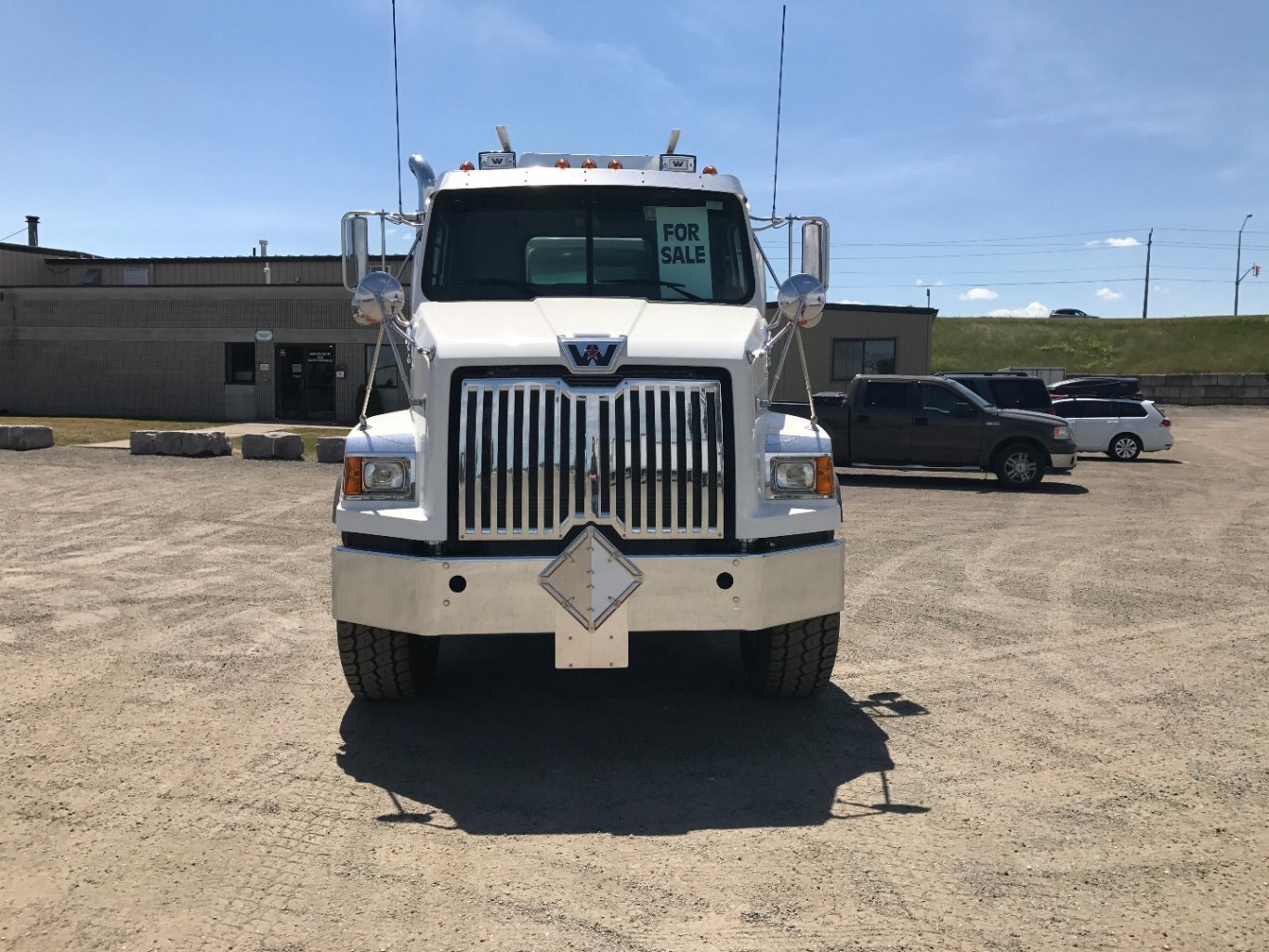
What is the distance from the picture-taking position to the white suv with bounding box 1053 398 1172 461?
2567 centimetres

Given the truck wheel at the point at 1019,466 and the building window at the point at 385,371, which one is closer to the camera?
the truck wheel at the point at 1019,466

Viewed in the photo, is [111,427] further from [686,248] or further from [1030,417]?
[686,248]

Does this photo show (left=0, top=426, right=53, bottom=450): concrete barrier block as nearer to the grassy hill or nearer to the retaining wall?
the retaining wall

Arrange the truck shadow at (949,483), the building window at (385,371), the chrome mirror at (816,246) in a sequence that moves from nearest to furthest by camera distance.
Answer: the chrome mirror at (816,246) < the truck shadow at (949,483) < the building window at (385,371)

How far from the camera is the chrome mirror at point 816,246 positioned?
6.95 m

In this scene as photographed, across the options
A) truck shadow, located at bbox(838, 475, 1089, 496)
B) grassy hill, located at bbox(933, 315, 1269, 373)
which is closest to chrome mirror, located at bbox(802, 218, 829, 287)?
truck shadow, located at bbox(838, 475, 1089, 496)

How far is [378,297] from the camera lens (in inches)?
239

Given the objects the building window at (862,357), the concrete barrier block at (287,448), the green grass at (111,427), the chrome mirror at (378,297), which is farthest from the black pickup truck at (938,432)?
the building window at (862,357)

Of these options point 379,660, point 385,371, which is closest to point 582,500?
point 379,660

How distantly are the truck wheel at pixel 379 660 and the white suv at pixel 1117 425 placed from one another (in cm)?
2285

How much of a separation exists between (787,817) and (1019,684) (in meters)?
2.61

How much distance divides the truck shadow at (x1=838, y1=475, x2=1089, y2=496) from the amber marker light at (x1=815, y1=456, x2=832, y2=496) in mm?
13588

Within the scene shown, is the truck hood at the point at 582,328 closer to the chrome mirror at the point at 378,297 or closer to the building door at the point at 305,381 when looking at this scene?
the chrome mirror at the point at 378,297

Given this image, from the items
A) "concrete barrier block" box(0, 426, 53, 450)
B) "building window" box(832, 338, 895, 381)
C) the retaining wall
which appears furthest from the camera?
the retaining wall
